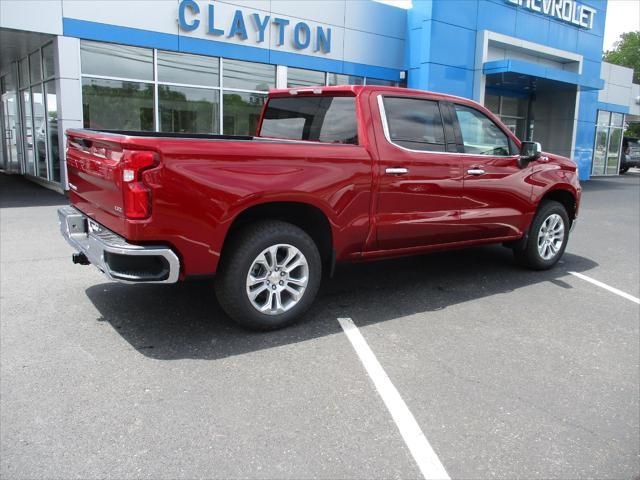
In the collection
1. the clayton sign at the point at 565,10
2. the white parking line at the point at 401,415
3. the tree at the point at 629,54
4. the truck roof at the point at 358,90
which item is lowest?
the white parking line at the point at 401,415

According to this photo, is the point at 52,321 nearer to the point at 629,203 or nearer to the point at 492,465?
the point at 492,465

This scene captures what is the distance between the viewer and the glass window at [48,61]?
12.2 meters

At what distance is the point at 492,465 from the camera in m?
2.70

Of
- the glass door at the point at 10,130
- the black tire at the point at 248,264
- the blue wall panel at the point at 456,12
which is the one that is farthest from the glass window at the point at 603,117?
the black tire at the point at 248,264

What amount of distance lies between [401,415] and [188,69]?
1172 centimetres

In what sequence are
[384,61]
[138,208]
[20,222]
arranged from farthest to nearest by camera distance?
[384,61] < [20,222] < [138,208]

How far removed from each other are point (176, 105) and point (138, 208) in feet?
A: 33.7

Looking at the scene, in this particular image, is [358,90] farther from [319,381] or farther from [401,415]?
[401,415]

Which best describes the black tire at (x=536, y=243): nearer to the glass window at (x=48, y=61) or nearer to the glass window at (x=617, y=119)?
the glass window at (x=48, y=61)

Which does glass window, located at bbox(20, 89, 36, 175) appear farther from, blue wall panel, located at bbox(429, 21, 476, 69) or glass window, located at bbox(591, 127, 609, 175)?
glass window, located at bbox(591, 127, 609, 175)

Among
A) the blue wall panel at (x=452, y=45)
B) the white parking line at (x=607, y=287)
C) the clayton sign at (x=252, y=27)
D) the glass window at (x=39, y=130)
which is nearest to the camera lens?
the white parking line at (x=607, y=287)

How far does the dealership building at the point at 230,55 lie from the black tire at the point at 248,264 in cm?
917

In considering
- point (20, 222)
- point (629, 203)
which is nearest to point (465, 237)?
point (20, 222)

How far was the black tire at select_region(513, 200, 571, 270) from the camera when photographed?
629 cm
